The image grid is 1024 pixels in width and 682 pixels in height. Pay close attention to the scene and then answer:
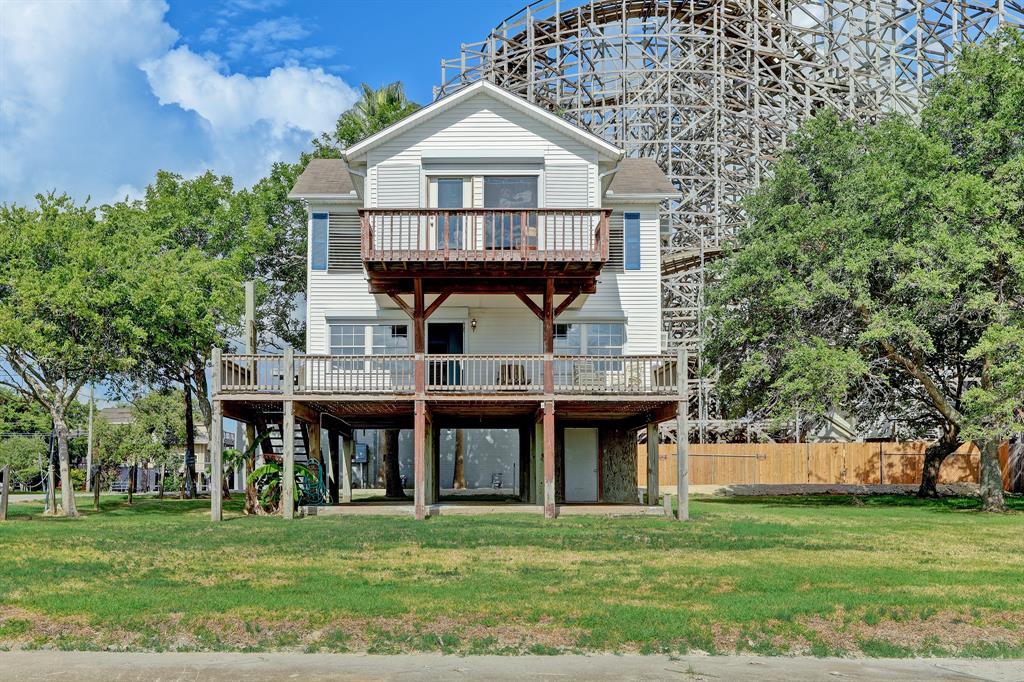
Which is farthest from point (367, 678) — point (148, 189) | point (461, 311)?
point (148, 189)

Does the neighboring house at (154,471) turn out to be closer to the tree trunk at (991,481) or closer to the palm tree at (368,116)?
the palm tree at (368,116)

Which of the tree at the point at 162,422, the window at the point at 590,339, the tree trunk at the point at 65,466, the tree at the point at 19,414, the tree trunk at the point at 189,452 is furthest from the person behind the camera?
the tree at the point at 162,422

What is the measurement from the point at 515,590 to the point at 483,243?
550 inches

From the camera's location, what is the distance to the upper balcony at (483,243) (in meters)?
25.8

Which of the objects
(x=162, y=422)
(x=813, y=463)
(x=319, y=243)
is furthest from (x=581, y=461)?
(x=162, y=422)

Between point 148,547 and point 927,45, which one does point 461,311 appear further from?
point 927,45

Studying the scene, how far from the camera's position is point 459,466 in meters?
42.8

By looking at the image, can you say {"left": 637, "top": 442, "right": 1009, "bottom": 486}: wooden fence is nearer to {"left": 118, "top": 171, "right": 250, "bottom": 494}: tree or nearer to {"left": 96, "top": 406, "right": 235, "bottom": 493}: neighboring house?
{"left": 118, "top": 171, "right": 250, "bottom": 494}: tree

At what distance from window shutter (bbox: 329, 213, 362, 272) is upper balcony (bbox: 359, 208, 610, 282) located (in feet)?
13.9

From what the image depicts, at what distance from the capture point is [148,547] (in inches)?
724

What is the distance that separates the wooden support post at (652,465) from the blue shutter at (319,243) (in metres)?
9.98

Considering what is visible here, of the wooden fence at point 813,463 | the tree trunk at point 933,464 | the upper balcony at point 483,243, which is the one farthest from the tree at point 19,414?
the tree trunk at point 933,464

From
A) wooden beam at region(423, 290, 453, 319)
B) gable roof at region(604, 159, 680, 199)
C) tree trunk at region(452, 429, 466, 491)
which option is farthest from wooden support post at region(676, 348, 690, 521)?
tree trunk at region(452, 429, 466, 491)

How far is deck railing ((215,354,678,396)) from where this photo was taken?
86.8 ft
